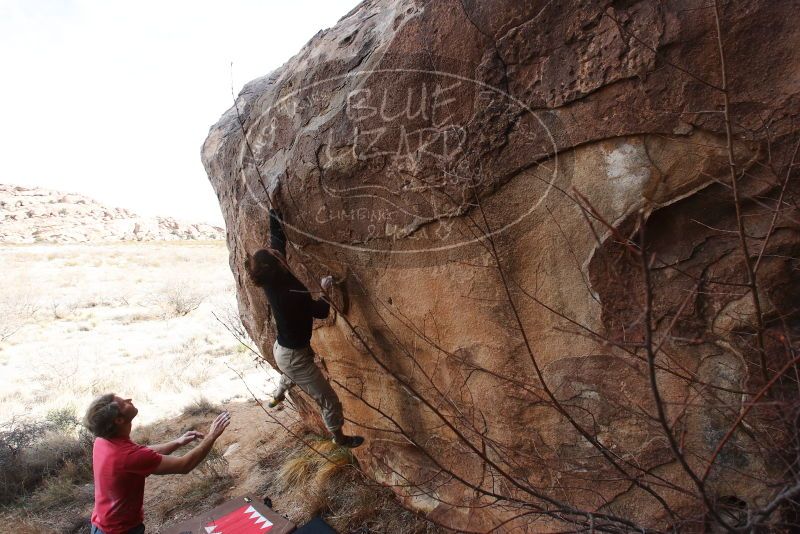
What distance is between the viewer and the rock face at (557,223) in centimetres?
193

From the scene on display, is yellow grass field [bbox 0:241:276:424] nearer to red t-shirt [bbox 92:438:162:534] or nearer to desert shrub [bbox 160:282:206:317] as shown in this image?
desert shrub [bbox 160:282:206:317]

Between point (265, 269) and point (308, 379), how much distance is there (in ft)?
2.83

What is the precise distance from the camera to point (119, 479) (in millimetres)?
2686

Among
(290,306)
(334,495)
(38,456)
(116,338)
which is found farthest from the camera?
(116,338)

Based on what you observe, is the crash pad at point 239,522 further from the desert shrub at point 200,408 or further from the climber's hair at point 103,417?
the desert shrub at point 200,408

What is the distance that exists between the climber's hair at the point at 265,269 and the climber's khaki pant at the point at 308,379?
0.53m

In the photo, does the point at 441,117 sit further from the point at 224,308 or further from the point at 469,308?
the point at 224,308

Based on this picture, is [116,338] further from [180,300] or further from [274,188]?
[274,188]

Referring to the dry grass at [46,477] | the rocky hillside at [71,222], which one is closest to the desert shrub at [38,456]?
the dry grass at [46,477]

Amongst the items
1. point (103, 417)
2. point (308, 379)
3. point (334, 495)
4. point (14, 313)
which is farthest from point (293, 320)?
point (14, 313)

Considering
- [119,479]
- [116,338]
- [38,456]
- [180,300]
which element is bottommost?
[119,479]

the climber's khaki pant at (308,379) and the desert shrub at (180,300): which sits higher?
the desert shrub at (180,300)

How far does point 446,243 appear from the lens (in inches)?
103

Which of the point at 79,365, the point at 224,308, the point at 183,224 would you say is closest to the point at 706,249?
the point at 79,365
